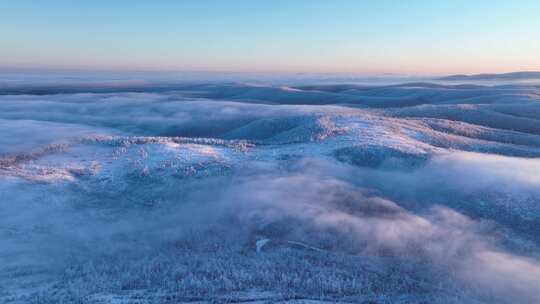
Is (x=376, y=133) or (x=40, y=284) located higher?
(x=376, y=133)

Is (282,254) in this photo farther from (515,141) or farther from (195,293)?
(515,141)

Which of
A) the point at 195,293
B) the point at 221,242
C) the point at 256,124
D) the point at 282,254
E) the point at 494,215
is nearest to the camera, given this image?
the point at 195,293

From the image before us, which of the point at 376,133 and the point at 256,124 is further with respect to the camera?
the point at 256,124

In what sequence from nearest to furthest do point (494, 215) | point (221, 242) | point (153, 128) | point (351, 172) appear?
1. point (221, 242)
2. point (494, 215)
3. point (351, 172)
4. point (153, 128)

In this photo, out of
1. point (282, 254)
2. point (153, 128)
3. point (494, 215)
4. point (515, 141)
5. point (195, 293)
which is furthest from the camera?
point (153, 128)

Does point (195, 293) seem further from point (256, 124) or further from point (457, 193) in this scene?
point (256, 124)

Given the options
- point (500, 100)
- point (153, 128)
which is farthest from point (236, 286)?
point (500, 100)

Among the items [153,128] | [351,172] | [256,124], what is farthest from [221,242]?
[153,128]
